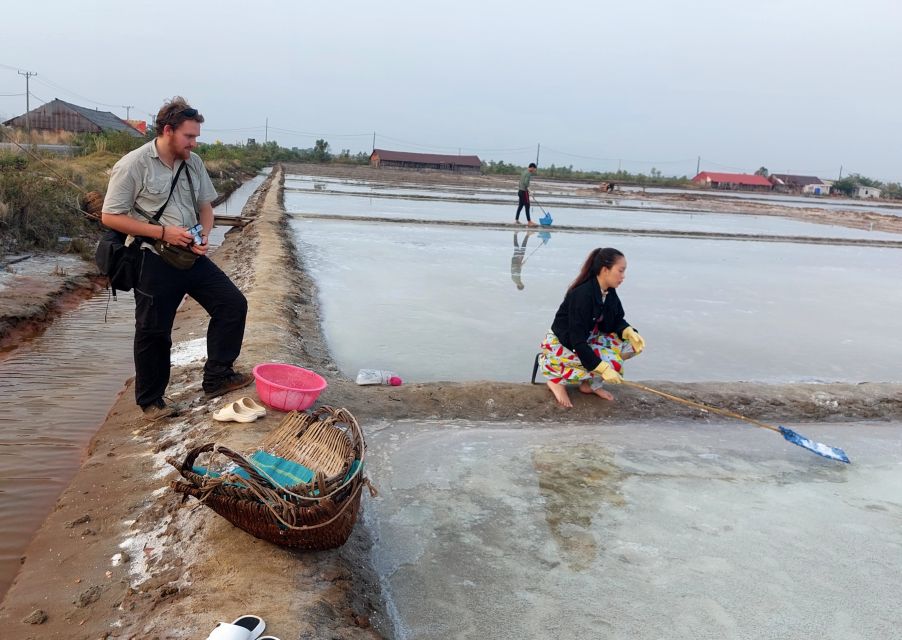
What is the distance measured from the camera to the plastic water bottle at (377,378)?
14.5 feet

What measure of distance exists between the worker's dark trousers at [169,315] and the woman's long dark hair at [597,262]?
1905 millimetres

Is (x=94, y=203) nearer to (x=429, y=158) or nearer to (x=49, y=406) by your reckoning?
(x=49, y=406)

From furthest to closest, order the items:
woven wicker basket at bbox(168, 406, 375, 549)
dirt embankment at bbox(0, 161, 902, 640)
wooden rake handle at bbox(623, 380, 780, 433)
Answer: wooden rake handle at bbox(623, 380, 780, 433), woven wicker basket at bbox(168, 406, 375, 549), dirt embankment at bbox(0, 161, 902, 640)

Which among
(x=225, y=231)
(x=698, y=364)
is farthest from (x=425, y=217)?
(x=698, y=364)

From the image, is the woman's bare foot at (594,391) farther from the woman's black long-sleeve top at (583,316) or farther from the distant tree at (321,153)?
the distant tree at (321,153)

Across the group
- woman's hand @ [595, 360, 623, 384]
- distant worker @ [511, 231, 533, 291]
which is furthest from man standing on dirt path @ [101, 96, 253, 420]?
distant worker @ [511, 231, 533, 291]

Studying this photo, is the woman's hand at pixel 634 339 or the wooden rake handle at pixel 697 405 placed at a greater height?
the woman's hand at pixel 634 339

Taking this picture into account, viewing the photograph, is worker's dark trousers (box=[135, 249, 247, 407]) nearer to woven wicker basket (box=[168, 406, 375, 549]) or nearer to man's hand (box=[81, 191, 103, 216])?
man's hand (box=[81, 191, 103, 216])

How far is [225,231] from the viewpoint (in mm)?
12805

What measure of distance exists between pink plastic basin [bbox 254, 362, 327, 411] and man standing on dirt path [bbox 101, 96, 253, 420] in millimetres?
219

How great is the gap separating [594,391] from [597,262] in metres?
0.86

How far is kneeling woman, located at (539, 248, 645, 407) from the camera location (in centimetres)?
Answer: 404

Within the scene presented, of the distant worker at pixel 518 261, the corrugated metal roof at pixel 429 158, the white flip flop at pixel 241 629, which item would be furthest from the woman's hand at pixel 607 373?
the corrugated metal roof at pixel 429 158

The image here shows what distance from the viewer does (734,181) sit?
5872 cm
